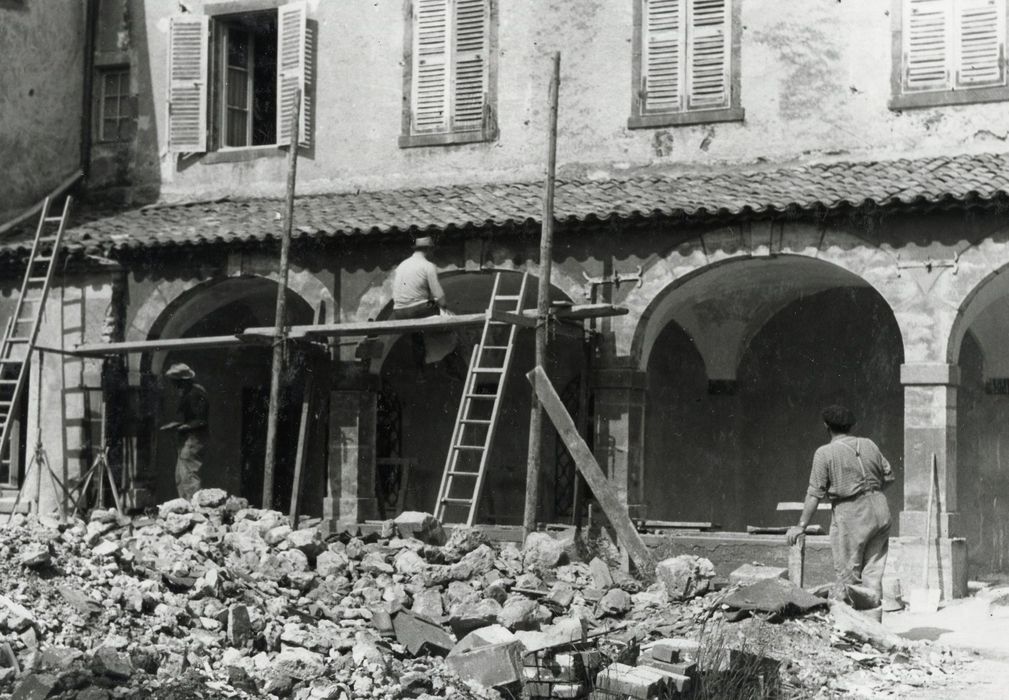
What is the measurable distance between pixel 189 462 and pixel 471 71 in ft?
16.6

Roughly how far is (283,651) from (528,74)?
8.99 meters

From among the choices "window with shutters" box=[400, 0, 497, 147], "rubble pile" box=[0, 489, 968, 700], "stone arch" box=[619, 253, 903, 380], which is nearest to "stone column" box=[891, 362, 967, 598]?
"stone arch" box=[619, 253, 903, 380]

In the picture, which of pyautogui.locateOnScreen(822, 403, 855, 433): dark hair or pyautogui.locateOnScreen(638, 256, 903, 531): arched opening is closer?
pyautogui.locateOnScreen(822, 403, 855, 433): dark hair

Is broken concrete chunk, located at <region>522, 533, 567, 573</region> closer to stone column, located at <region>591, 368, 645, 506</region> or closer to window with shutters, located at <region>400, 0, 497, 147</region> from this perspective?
stone column, located at <region>591, 368, 645, 506</region>

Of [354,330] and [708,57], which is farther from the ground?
[708,57]

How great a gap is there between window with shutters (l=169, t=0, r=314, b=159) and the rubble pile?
22.5 feet

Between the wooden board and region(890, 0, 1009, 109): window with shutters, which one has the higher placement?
region(890, 0, 1009, 109): window with shutters

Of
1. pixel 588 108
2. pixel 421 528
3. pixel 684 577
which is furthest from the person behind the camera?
pixel 588 108

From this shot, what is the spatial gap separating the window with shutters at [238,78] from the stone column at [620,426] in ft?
15.6

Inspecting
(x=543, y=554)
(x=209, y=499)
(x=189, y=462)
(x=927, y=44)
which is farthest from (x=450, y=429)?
(x=927, y=44)

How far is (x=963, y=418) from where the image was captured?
17094 millimetres

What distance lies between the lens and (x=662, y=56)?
1655 centimetres

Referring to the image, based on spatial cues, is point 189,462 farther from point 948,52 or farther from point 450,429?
point 948,52

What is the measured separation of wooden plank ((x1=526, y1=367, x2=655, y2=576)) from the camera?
12.7m
